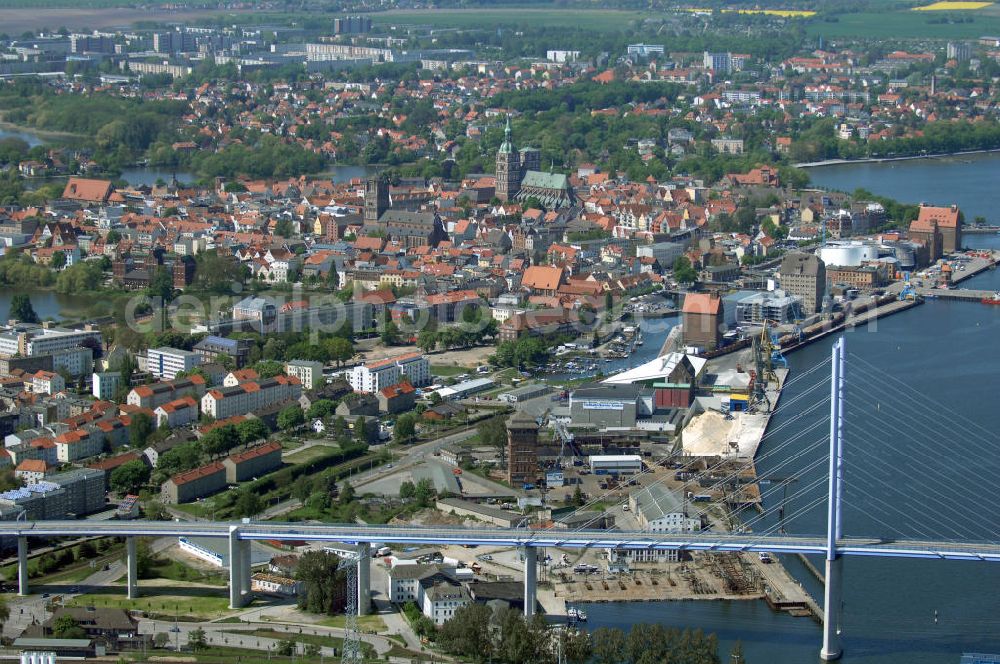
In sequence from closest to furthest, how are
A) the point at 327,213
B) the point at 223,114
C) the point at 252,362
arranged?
the point at 252,362, the point at 327,213, the point at 223,114

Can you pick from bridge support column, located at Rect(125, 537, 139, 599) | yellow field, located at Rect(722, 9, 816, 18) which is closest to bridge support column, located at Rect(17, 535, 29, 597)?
bridge support column, located at Rect(125, 537, 139, 599)

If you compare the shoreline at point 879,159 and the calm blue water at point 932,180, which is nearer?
the calm blue water at point 932,180

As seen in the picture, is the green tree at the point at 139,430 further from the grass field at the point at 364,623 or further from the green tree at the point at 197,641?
the green tree at the point at 197,641

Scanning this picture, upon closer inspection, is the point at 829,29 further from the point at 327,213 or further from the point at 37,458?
the point at 37,458

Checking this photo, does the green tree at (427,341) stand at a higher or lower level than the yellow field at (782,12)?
lower

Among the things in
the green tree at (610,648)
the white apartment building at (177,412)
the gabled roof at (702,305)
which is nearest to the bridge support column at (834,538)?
the green tree at (610,648)

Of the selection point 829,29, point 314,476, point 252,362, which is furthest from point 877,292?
point 829,29
